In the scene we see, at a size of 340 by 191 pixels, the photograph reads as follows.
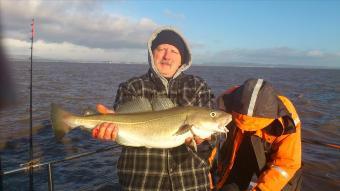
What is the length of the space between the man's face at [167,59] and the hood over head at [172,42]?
0.06 metres

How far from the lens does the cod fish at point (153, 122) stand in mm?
4332

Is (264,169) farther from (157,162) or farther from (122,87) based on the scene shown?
(122,87)

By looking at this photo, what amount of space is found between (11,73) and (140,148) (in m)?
2.44

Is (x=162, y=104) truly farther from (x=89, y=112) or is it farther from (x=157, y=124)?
(x=89, y=112)

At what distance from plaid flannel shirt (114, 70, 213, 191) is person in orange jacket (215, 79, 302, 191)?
72cm

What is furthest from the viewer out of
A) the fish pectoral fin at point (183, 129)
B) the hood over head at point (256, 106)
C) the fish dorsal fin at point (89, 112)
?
the hood over head at point (256, 106)

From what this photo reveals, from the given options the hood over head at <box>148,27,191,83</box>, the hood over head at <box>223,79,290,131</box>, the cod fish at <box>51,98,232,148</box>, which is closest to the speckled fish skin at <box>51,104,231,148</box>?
the cod fish at <box>51,98,232,148</box>

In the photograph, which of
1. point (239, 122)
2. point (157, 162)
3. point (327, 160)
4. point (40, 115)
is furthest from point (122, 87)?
point (40, 115)

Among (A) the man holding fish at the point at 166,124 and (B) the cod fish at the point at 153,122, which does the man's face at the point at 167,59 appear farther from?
(B) the cod fish at the point at 153,122

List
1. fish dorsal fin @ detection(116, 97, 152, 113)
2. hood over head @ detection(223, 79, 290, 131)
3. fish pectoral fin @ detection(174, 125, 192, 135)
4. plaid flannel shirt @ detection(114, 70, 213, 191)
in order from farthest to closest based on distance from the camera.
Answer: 1. hood over head @ detection(223, 79, 290, 131)
2. fish dorsal fin @ detection(116, 97, 152, 113)
3. fish pectoral fin @ detection(174, 125, 192, 135)
4. plaid flannel shirt @ detection(114, 70, 213, 191)

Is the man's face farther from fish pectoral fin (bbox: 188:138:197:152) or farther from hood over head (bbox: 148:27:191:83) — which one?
fish pectoral fin (bbox: 188:138:197:152)

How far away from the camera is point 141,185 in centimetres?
424

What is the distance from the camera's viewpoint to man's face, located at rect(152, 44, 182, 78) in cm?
466

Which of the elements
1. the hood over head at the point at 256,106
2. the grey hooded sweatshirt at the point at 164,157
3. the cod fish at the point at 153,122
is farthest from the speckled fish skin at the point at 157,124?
the hood over head at the point at 256,106
